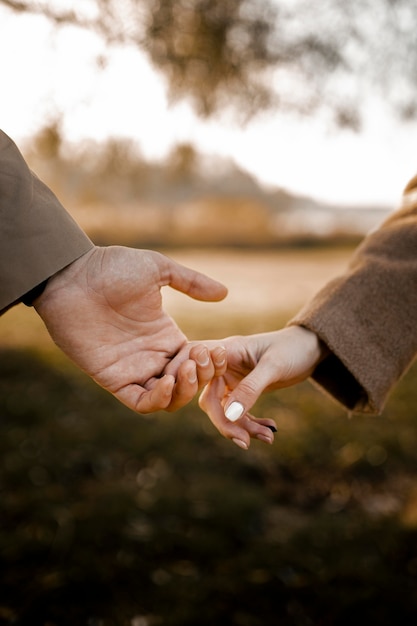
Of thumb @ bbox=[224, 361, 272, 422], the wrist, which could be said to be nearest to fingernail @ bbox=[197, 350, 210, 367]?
thumb @ bbox=[224, 361, 272, 422]

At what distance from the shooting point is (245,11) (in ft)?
12.1

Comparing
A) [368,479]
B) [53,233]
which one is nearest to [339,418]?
[368,479]

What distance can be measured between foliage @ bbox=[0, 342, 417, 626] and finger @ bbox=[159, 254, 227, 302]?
148 centimetres

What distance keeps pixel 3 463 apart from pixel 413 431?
9.97 ft

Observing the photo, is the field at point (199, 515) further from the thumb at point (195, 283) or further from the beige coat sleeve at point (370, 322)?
the thumb at point (195, 283)

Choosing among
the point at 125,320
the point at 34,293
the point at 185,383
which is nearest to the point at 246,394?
the point at 185,383

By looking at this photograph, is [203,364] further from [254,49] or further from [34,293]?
[254,49]

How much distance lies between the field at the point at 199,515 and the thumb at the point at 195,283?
1.47 meters

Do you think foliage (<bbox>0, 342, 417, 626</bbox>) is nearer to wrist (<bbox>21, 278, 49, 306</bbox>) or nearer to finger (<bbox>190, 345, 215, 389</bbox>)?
finger (<bbox>190, 345, 215, 389</bbox>)

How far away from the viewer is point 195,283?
1.90 meters

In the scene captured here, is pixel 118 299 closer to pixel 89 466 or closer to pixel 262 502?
pixel 262 502

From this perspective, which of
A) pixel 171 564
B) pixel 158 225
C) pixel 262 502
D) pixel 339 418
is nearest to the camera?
pixel 171 564

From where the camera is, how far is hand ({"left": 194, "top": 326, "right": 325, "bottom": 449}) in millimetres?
1779

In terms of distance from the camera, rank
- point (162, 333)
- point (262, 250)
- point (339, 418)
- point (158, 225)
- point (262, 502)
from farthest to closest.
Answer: point (262, 250) → point (158, 225) → point (339, 418) → point (262, 502) → point (162, 333)
